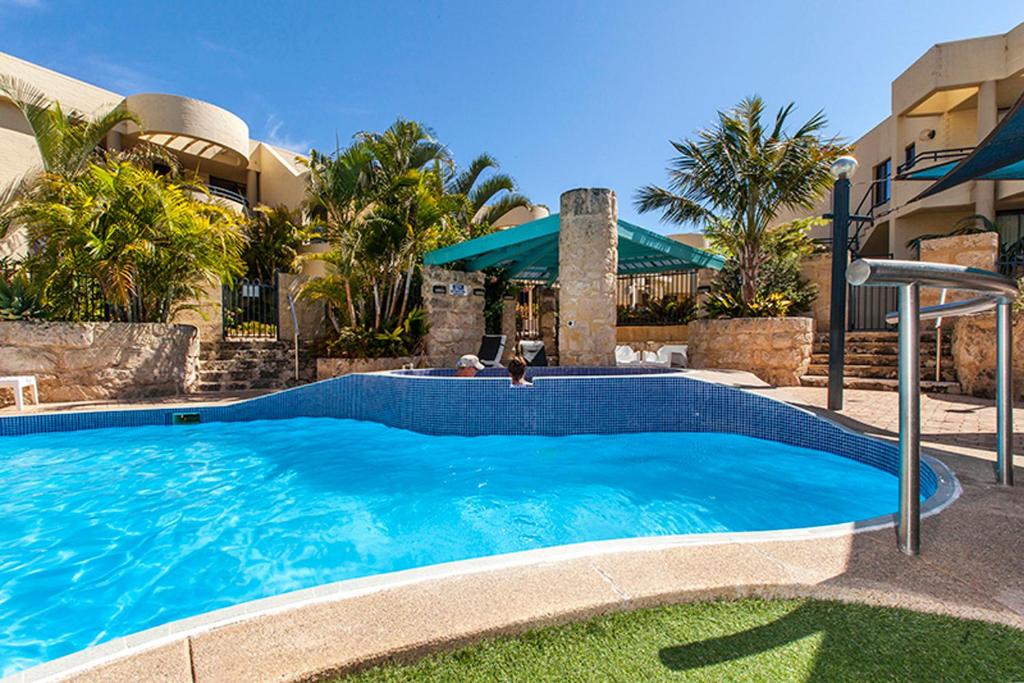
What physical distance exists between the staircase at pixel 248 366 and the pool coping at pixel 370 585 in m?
9.04

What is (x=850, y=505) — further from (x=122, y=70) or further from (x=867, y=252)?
(x=122, y=70)

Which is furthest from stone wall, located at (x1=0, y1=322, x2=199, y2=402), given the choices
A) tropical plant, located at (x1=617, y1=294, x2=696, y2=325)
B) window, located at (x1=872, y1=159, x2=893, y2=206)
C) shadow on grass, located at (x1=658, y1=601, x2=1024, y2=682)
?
window, located at (x1=872, y1=159, x2=893, y2=206)

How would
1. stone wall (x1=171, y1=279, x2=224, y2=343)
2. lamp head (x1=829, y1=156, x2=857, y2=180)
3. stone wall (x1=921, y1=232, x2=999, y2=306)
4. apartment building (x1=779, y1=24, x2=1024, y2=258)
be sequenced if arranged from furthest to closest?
apartment building (x1=779, y1=24, x2=1024, y2=258)
stone wall (x1=171, y1=279, x2=224, y2=343)
stone wall (x1=921, y1=232, x2=999, y2=306)
lamp head (x1=829, y1=156, x2=857, y2=180)

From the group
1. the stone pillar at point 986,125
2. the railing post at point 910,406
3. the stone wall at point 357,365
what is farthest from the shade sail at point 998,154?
the stone pillar at point 986,125

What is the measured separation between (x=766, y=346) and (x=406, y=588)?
9348mm

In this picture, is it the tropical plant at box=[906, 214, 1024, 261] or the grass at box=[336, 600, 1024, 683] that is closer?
the grass at box=[336, 600, 1024, 683]

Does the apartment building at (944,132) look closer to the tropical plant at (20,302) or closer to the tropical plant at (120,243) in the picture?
the tropical plant at (120,243)

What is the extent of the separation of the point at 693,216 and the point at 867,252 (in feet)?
39.6

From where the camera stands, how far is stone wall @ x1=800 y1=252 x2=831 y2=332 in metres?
11.2

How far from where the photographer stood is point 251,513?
4219 mm

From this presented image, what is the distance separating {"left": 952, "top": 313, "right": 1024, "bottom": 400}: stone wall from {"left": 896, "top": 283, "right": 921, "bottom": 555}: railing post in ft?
24.5

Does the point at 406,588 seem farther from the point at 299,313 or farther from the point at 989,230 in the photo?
the point at 989,230

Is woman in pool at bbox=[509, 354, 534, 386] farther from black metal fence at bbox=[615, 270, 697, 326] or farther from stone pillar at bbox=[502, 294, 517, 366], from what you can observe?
black metal fence at bbox=[615, 270, 697, 326]

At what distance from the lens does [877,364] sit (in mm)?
9250
